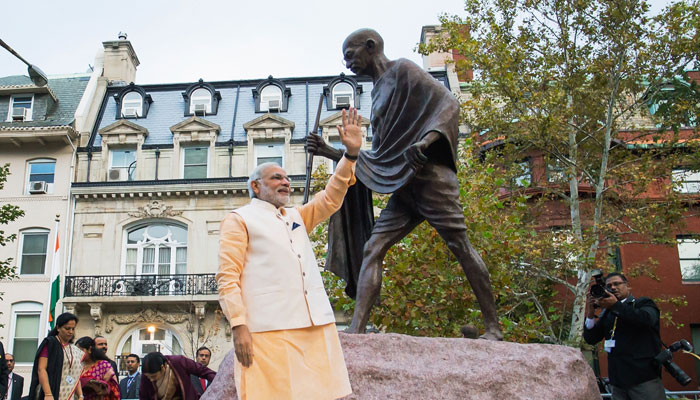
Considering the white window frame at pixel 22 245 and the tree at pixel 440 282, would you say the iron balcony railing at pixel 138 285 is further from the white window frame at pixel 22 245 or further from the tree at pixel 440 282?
the tree at pixel 440 282

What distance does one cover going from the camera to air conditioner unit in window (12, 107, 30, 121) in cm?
2961

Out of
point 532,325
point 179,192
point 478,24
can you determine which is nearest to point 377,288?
point 532,325

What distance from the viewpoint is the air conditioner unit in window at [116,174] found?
2825cm

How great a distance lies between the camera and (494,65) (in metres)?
18.4

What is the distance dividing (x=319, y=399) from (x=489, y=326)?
7.76 ft

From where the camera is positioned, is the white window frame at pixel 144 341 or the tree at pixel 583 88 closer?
the tree at pixel 583 88

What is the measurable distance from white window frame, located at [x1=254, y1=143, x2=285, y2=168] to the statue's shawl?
74.7 ft

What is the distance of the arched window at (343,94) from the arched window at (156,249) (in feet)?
29.1

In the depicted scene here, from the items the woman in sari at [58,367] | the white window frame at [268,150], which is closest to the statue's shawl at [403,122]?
the woman in sari at [58,367]

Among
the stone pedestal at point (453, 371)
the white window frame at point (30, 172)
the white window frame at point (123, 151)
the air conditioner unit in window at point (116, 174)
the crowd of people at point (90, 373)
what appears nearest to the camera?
the stone pedestal at point (453, 371)

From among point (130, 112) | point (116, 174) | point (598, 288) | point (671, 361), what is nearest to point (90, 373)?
point (598, 288)

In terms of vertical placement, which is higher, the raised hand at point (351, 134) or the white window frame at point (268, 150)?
the white window frame at point (268, 150)

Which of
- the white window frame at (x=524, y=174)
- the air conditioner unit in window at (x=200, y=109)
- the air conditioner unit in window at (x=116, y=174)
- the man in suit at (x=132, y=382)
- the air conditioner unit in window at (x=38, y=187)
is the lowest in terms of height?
the man in suit at (x=132, y=382)

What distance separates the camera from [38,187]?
1085 inches
